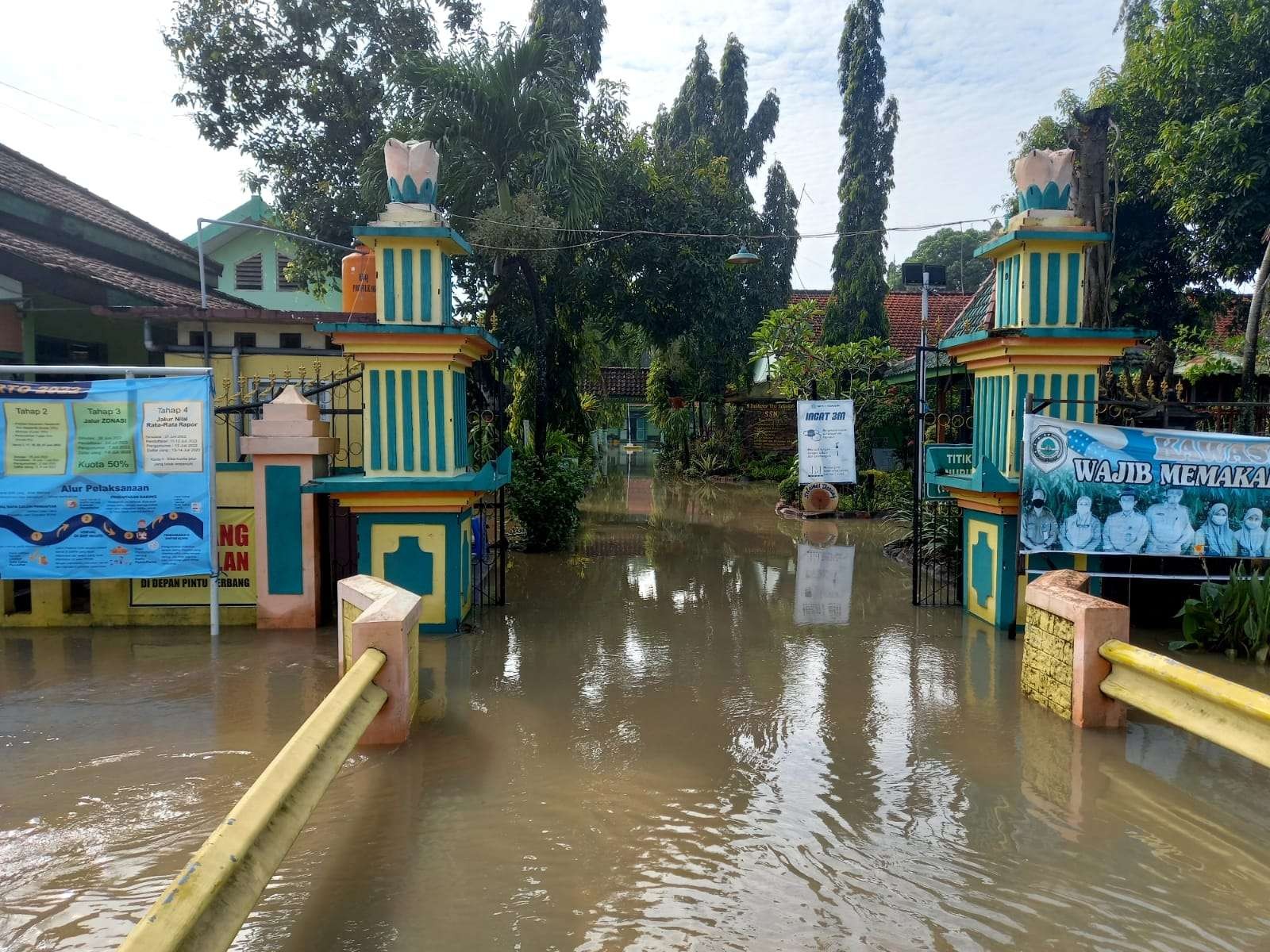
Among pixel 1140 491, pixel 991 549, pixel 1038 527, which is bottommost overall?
pixel 991 549

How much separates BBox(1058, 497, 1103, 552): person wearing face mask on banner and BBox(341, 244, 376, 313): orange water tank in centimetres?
752

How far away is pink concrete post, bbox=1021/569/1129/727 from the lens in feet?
19.6

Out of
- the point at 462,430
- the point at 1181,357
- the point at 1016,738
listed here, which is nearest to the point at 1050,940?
the point at 1016,738

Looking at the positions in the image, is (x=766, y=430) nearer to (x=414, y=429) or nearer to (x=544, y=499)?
(x=544, y=499)

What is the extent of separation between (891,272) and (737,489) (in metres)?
34.1

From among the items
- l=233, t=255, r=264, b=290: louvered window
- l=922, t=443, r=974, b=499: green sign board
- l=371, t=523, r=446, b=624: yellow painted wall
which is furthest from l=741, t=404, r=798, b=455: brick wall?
l=371, t=523, r=446, b=624: yellow painted wall

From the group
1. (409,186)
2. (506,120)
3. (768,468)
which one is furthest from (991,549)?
(768,468)

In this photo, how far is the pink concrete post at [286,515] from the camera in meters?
8.60

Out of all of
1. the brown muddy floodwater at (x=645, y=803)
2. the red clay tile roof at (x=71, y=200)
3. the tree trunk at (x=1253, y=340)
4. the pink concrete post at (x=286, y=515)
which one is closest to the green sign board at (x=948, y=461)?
the brown muddy floodwater at (x=645, y=803)

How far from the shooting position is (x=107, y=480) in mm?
8109

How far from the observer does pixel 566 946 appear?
138 inches

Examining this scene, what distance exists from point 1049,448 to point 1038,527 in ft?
2.38

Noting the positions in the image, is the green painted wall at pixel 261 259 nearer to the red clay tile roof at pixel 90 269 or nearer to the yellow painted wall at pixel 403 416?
the red clay tile roof at pixel 90 269

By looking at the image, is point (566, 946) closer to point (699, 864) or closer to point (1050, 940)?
point (699, 864)
